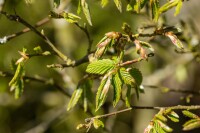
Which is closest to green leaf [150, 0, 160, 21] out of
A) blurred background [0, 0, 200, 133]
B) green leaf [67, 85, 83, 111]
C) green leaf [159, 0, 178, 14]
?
green leaf [159, 0, 178, 14]

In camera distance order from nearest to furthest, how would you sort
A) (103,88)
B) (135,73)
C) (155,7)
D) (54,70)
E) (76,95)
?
(103,88) < (155,7) < (135,73) < (76,95) < (54,70)

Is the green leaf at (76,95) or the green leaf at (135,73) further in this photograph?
the green leaf at (76,95)

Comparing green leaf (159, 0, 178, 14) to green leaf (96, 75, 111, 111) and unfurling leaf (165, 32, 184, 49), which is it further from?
green leaf (96, 75, 111, 111)

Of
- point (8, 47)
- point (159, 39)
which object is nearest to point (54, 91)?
point (8, 47)

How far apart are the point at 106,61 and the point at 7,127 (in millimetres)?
3219

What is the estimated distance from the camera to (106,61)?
54.1 inches

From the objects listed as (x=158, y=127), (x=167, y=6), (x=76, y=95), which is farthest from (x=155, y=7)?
(x=76, y=95)

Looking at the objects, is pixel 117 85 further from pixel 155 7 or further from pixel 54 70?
pixel 54 70

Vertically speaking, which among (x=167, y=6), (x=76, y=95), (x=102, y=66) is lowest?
(x=76, y=95)

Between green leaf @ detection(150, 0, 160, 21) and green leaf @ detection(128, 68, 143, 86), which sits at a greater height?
green leaf @ detection(150, 0, 160, 21)

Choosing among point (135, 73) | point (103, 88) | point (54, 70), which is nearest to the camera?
point (103, 88)

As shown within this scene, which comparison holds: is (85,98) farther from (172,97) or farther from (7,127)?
(172,97)

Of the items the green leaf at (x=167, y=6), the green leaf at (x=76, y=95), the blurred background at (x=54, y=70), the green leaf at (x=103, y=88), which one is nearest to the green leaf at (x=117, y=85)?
the green leaf at (x=103, y=88)

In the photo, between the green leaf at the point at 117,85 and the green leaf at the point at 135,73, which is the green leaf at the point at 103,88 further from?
the green leaf at the point at 135,73
